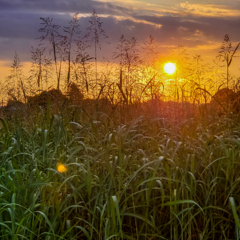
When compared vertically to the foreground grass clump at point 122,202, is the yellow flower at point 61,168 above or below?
above

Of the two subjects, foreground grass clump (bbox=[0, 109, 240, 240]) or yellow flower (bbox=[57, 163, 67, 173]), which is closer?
foreground grass clump (bbox=[0, 109, 240, 240])

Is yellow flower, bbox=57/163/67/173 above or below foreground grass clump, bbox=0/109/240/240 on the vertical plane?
above

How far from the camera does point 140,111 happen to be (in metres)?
4.43

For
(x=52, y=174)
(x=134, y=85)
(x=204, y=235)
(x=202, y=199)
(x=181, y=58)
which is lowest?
(x=204, y=235)

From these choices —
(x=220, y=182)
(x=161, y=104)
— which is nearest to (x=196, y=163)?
(x=220, y=182)

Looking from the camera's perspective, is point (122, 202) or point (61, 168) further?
point (61, 168)

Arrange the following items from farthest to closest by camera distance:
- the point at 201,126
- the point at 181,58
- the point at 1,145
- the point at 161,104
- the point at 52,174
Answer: the point at 181,58 < the point at 161,104 < the point at 201,126 < the point at 1,145 < the point at 52,174

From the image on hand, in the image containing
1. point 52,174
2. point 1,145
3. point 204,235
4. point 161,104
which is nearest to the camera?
point 204,235

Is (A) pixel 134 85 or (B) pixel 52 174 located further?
(A) pixel 134 85

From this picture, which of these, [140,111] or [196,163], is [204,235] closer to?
[196,163]

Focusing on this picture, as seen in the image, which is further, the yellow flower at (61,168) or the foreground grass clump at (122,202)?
the yellow flower at (61,168)

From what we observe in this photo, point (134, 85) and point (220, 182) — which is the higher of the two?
point (134, 85)

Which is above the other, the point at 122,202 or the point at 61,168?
the point at 61,168

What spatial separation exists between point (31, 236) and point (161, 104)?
3500 millimetres
